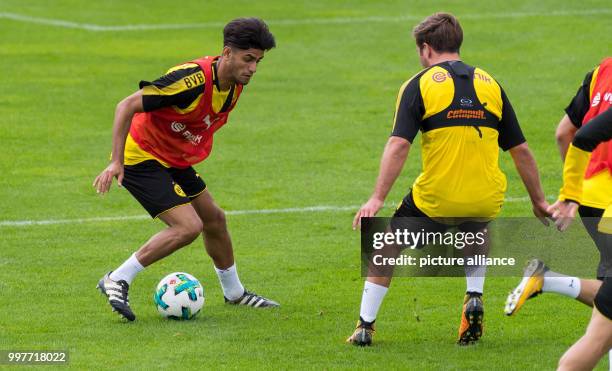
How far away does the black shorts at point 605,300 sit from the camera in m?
7.00

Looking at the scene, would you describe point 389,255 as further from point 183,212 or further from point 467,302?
point 183,212

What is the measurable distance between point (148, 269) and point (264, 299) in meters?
1.61

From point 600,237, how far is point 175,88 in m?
3.37

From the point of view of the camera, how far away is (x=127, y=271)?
9.89 meters

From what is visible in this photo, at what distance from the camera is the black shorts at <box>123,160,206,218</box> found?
986 cm

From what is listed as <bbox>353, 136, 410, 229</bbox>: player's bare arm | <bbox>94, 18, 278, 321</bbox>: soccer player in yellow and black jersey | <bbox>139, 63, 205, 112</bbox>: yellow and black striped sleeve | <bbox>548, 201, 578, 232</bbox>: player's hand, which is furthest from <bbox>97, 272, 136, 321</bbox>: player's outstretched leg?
<bbox>548, 201, 578, 232</bbox>: player's hand

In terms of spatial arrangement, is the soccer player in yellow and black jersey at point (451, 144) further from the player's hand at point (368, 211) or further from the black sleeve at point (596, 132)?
the black sleeve at point (596, 132)

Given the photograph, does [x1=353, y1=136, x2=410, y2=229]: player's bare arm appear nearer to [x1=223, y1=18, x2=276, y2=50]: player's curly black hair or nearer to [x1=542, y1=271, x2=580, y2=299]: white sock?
[x1=542, y1=271, x2=580, y2=299]: white sock

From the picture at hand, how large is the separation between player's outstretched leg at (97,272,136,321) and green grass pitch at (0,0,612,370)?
0.36 feet

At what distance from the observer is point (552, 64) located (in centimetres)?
2241

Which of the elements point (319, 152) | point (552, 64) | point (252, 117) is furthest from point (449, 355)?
point (552, 64)

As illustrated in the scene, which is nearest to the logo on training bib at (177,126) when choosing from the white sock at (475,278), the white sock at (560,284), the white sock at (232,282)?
the white sock at (232,282)

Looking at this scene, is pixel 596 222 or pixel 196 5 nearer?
pixel 596 222

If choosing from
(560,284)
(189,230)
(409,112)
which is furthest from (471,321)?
(189,230)
